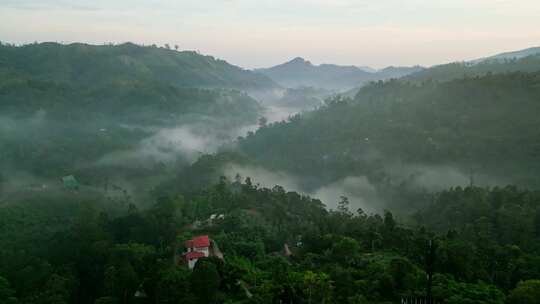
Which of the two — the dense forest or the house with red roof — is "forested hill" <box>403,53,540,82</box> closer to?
the dense forest

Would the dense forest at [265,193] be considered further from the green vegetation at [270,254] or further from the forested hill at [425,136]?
the forested hill at [425,136]

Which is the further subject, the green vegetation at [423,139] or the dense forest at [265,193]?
the green vegetation at [423,139]

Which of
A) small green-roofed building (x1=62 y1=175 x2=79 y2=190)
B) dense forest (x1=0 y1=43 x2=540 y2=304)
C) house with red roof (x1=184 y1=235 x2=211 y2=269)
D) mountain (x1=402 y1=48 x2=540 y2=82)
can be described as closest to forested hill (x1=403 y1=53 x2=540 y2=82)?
mountain (x1=402 y1=48 x2=540 y2=82)

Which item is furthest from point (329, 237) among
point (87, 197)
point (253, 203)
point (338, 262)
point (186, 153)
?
point (186, 153)

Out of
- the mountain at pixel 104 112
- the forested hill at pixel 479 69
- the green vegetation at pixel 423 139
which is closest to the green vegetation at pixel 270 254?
the green vegetation at pixel 423 139

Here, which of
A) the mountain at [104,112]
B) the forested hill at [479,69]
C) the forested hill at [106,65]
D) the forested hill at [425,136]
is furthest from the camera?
the forested hill at [106,65]

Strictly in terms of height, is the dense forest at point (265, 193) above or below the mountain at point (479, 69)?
below

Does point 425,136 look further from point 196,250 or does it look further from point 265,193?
point 196,250

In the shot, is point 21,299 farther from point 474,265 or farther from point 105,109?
point 105,109
